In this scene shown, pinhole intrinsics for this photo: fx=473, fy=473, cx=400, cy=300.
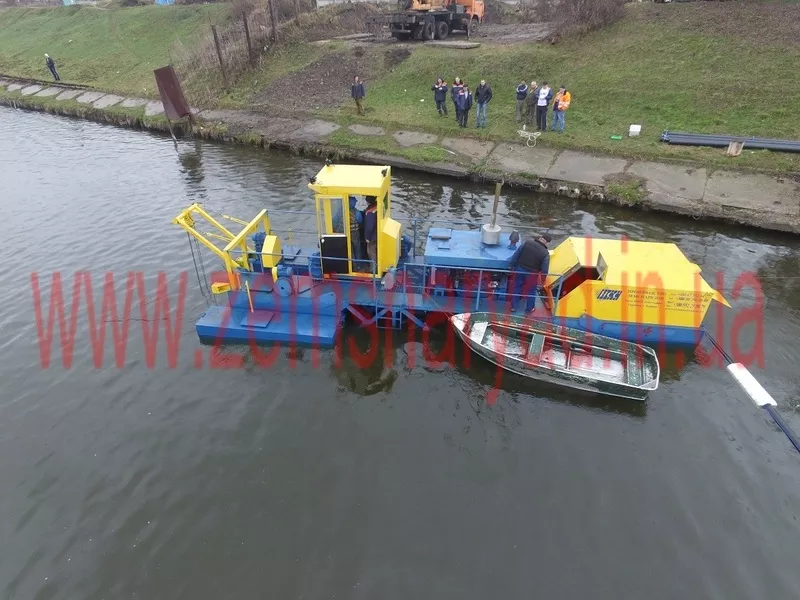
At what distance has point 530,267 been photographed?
9898mm

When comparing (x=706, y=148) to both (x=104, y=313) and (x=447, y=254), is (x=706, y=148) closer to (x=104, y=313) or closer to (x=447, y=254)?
(x=447, y=254)

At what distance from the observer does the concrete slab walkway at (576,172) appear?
15617 millimetres

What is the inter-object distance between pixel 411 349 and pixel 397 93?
18975 millimetres

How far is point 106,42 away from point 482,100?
115 ft

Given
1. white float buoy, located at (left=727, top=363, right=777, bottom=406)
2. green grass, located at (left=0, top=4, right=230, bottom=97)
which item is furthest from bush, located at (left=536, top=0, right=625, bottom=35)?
green grass, located at (left=0, top=4, right=230, bottom=97)

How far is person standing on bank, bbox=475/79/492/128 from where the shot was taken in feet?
66.5

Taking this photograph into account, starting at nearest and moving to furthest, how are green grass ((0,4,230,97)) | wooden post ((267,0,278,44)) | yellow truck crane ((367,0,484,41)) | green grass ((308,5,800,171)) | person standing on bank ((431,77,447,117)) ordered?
green grass ((308,5,800,171))
person standing on bank ((431,77,447,117))
yellow truck crane ((367,0,484,41))
wooden post ((267,0,278,44))
green grass ((0,4,230,97))

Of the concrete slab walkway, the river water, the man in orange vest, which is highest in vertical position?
the man in orange vest

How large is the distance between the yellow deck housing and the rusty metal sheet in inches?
903

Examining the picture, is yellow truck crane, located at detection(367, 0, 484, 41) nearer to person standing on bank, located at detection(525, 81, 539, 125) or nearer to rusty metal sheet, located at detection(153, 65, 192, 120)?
person standing on bank, located at detection(525, 81, 539, 125)

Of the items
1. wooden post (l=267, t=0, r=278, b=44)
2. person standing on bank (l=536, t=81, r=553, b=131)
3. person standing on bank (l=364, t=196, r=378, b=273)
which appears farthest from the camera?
wooden post (l=267, t=0, r=278, b=44)

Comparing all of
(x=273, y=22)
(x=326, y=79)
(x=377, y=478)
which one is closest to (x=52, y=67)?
(x=273, y=22)

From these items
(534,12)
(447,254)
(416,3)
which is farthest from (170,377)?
(534,12)

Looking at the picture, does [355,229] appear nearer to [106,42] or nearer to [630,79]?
[630,79]
